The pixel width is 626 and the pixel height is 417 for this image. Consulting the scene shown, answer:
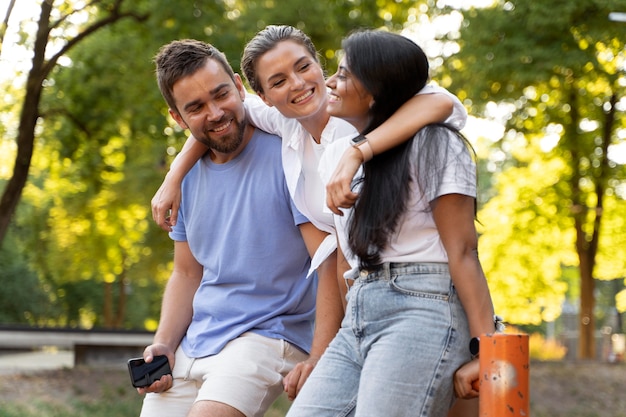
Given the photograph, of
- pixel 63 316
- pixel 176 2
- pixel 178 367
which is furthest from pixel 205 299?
pixel 63 316

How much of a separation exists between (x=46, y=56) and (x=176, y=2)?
214 cm

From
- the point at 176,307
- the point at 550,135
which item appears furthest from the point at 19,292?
the point at 176,307

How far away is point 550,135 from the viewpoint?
68.5 feet

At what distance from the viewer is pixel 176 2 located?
13.9 metres

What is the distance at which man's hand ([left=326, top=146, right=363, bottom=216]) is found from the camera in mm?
2990

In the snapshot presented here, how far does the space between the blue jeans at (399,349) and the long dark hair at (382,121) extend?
0.40 feet

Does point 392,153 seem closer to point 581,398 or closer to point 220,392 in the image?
point 220,392

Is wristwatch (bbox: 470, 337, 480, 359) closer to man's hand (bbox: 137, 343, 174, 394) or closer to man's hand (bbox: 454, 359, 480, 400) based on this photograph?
man's hand (bbox: 454, 359, 480, 400)

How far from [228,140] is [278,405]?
32.2 ft

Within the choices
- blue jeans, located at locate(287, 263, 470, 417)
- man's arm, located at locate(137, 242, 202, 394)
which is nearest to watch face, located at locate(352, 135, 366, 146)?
blue jeans, located at locate(287, 263, 470, 417)

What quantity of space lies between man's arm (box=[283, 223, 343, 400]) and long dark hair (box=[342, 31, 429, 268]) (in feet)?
1.72

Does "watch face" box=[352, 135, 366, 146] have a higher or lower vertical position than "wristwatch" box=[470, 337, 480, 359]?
higher

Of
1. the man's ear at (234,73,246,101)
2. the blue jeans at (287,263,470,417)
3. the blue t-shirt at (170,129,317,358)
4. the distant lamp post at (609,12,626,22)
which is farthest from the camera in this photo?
the distant lamp post at (609,12,626,22)

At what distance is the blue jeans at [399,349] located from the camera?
2.92 meters
